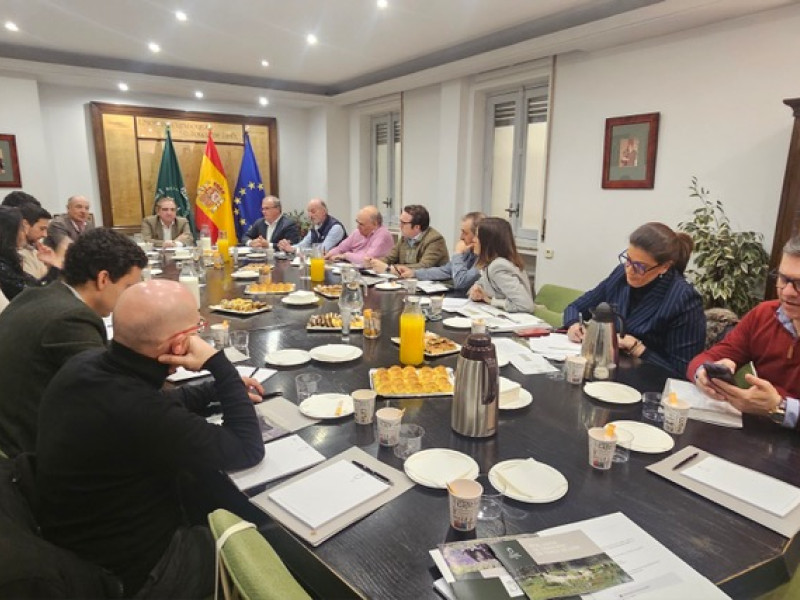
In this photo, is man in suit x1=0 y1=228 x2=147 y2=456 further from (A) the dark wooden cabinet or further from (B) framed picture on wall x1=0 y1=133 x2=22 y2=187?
(B) framed picture on wall x1=0 y1=133 x2=22 y2=187

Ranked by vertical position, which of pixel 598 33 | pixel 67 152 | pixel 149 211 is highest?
pixel 598 33

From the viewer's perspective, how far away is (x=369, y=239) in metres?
4.61

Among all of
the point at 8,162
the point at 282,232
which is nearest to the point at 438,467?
the point at 282,232

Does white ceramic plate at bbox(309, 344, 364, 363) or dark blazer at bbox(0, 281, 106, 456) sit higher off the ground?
dark blazer at bbox(0, 281, 106, 456)

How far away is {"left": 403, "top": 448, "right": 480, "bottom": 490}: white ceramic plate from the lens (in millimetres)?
1107

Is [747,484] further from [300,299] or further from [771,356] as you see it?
[300,299]

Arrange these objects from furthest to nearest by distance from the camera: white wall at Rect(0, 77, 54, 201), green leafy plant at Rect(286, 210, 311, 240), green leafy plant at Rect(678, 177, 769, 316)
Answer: green leafy plant at Rect(286, 210, 311, 240) → white wall at Rect(0, 77, 54, 201) → green leafy plant at Rect(678, 177, 769, 316)

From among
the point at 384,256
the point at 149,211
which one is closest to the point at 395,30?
the point at 384,256

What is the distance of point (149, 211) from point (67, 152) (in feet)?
3.59

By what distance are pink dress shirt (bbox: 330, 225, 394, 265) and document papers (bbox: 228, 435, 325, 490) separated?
3061 mm

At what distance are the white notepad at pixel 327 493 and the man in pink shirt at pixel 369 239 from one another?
331 cm

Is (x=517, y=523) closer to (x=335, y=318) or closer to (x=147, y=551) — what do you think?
(x=147, y=551)

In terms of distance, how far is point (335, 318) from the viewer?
2301mm

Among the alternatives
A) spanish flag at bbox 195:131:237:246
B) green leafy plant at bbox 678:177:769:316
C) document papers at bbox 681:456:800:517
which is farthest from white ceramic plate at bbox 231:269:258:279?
spanish flag at bbox 195:131:237:246
